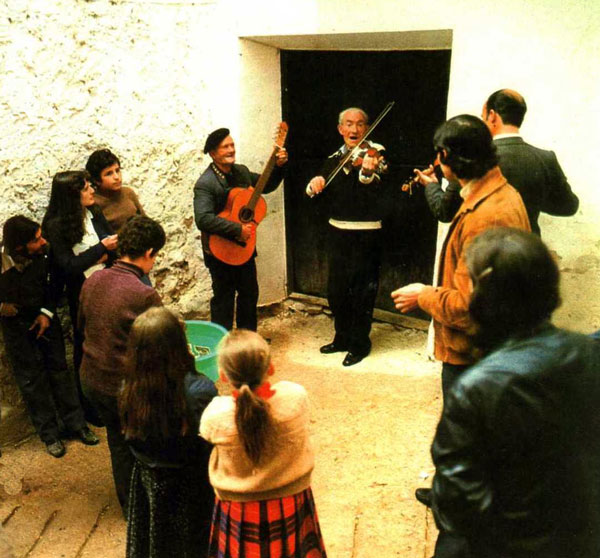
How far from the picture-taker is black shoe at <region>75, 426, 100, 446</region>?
405cm

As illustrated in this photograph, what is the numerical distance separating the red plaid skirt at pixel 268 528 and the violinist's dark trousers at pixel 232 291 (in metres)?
2.57

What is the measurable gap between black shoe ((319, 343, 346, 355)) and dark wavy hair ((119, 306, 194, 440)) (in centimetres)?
280

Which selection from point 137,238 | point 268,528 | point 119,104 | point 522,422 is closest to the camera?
point 522,422

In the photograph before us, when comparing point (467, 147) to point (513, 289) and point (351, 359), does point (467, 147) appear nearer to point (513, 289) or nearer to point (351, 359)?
point (513, 289)

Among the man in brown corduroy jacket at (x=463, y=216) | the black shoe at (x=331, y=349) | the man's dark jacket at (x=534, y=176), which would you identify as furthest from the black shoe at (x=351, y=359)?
the man in brown corduroy jacket at (x=463, y=216)

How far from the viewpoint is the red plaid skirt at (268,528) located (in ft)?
7.43

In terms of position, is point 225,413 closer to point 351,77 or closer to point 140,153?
point 140,153

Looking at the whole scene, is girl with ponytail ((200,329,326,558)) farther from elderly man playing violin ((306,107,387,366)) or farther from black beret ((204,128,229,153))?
black beret ((204,128,229,153))

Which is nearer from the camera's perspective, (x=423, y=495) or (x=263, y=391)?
(x=263, y=391)

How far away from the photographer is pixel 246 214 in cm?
474

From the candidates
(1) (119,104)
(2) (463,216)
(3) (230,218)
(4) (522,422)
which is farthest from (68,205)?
(4) (522,422)

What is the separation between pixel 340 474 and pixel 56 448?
1773 millimetres

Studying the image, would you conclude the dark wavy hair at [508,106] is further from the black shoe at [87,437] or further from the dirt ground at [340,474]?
the black shoe at [87,437]

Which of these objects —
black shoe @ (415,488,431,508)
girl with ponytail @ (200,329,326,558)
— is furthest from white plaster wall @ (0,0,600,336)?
girl with ponytail @ (200,329,326,558)
